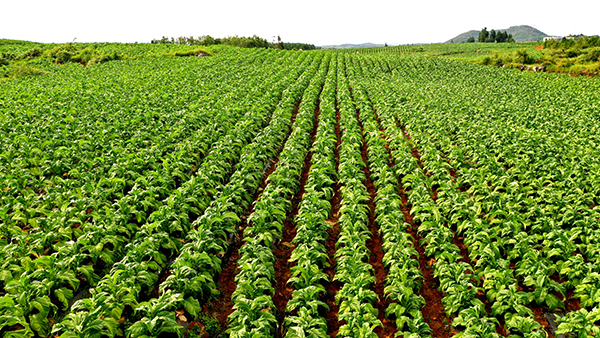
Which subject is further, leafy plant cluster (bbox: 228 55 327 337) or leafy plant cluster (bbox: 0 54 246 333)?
leafy plant cluster (bbox: 0 54 246 333)

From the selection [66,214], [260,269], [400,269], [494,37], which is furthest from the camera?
→ [494,37]

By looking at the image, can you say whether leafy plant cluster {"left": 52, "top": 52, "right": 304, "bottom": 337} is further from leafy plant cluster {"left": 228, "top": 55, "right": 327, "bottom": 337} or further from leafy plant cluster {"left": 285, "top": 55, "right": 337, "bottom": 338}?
leafy plant cluster {"left": 285, "top": 55, "right": 337, "bottom": 338}

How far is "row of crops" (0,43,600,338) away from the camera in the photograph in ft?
16.6

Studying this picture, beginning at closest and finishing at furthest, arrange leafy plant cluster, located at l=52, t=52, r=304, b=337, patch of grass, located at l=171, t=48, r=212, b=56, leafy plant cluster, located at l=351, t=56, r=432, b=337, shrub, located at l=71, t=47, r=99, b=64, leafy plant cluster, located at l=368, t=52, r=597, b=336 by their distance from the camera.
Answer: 1. leafy plant cluster, located at l=52, t=52, r=304, b=337
2. leafy plant cluster, located at l=351, t=56, r=432, b=337
3. leafy plant cluster, located at l=368, t=52, r=597, b=336
4. shrub, located at l=71, t=47, r=99, b=64
5. patch of grass, located at l=171, t=48, r=212, b=56

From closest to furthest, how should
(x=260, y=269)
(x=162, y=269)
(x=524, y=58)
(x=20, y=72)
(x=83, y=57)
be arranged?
1. (x=260, y=269)
2. (x=162, y=269)
3. (x=20, y=72)
4. (x=83, y=57)
5. (x=524, y=58)

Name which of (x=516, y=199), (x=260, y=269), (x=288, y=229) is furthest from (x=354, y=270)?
(x=516, y=199)

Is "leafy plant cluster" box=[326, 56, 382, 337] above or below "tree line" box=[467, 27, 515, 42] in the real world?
below

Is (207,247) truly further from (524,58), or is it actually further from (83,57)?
(524,58)

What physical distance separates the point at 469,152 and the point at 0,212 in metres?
14.3

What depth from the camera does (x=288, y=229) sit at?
8398mm

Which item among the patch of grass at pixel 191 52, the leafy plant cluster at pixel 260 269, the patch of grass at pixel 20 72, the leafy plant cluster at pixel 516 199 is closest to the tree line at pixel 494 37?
the patch of grass at pixel 191 52

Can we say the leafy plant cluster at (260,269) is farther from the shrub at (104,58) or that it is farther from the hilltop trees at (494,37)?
the hilltop trees at (494,37)

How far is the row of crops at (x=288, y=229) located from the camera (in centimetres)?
506

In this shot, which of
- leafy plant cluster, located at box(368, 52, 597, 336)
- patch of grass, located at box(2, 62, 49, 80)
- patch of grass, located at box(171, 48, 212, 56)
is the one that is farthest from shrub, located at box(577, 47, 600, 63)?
patch of grass, located at box(2, 62, 49, 80)
